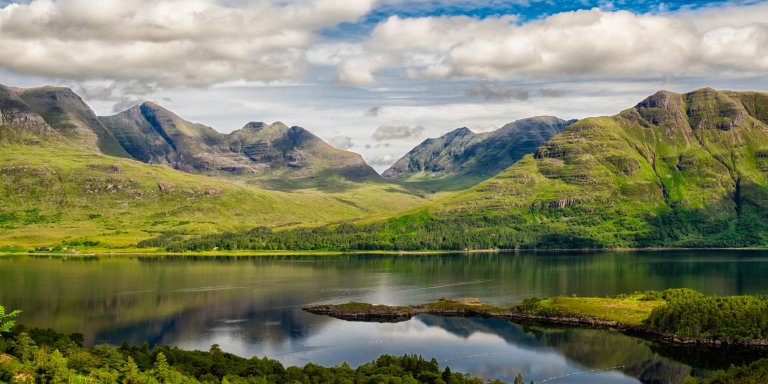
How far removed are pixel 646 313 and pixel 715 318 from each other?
71.2ft

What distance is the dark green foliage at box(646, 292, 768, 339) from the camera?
149 metres

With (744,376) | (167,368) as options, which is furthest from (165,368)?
(744,376)

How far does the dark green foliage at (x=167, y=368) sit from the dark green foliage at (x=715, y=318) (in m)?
72.4

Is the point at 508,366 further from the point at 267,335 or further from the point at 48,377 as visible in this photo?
the point at 48,377

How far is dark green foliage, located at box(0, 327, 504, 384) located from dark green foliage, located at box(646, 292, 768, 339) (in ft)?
238

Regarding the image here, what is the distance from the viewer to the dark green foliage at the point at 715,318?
488 feet

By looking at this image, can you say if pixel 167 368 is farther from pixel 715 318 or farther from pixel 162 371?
pixel 715 318

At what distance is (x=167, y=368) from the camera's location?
9000cm

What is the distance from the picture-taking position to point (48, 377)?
77625 millimetres

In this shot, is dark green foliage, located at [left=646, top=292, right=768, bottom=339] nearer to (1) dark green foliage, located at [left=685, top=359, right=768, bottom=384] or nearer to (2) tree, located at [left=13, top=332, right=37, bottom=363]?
(1) dark green foliage, located at [left=685, top=359, right=768, bottom=384]

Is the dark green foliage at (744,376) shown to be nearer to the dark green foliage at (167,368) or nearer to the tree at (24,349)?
the dark green foliage at (167,368)

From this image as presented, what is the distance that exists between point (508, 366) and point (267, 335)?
190 ft

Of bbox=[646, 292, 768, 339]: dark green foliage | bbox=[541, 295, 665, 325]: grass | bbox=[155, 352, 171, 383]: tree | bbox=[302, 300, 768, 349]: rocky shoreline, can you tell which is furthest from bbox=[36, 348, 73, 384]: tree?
bbox=[541, 295, 665, 325]: grass

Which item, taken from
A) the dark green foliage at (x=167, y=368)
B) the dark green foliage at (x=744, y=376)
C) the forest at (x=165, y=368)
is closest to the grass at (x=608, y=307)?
the dark green foliage at (x=744, y=376)
